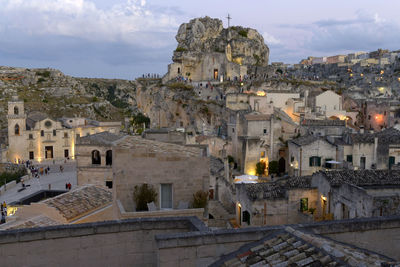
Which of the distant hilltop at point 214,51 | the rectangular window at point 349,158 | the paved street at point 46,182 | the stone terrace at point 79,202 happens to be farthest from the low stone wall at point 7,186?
the distant hilltop at point 214,51

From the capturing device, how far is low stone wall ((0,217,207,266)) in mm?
→ 6426

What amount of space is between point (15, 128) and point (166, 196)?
47.2 metres

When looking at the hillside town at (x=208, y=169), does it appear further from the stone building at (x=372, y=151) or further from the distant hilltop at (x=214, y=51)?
the distant hilltop at (x=214, y=51)

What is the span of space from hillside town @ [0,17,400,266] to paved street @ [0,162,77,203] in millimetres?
265

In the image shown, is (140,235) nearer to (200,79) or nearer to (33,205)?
(33,205)

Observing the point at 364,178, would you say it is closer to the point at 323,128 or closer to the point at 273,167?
the point at 273,167

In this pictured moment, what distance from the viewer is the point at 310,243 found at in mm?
5770

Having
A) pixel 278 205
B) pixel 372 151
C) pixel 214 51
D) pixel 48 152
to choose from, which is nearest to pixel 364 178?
pixel 278 205

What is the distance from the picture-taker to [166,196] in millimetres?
10469

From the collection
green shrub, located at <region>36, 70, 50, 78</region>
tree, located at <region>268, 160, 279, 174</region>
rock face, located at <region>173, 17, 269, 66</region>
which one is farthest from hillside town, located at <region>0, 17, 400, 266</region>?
green shrub, located at <region>36, 70, 50, 78</region>

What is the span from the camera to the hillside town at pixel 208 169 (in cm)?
645

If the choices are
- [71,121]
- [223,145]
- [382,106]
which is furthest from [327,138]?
[71,121]

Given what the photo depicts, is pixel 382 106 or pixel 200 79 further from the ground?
pixel 200 79

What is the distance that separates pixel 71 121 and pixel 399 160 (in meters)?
44.6
